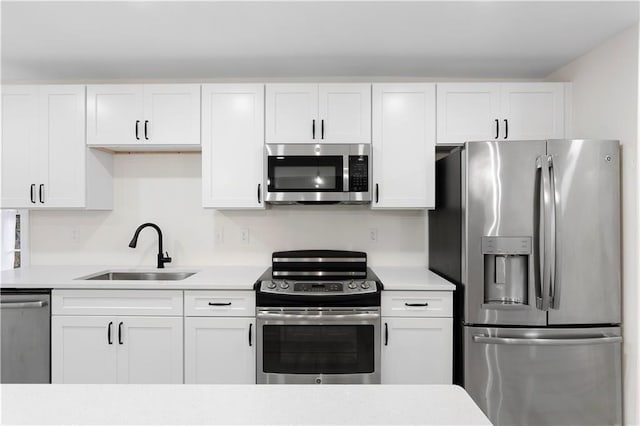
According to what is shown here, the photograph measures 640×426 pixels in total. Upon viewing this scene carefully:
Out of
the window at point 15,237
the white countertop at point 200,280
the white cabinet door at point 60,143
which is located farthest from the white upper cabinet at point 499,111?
the window at point 15,237

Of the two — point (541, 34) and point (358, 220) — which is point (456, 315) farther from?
point (541, 34)

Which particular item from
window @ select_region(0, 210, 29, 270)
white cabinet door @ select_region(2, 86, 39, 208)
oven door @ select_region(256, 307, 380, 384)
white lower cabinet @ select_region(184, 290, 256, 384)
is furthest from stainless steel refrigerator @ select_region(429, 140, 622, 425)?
window @ select_region(0, 210, 29, 270)

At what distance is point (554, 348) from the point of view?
87.8 inches

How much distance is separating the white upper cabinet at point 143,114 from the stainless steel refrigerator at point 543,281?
6.08 ft

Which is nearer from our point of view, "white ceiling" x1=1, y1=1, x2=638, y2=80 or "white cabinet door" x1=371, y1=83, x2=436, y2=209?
"white ceiling" x1=1, y1=1, x2=638, y2=80

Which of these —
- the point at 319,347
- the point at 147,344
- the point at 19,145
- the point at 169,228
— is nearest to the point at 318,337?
the point at 319,347

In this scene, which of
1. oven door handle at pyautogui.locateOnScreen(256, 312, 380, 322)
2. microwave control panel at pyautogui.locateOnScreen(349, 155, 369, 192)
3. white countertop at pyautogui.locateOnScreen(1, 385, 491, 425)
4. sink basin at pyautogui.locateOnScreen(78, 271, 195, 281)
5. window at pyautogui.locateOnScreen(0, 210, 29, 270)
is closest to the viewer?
white countertop at pyautogui.locateOnScreen(1, 385, 491, 425)

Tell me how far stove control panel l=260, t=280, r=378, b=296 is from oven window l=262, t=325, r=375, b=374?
0.20 m

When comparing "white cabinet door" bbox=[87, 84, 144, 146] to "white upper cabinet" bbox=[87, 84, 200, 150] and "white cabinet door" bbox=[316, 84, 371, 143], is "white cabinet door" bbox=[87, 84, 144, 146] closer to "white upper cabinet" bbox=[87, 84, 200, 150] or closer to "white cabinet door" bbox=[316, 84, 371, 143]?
"white upper cabinet" bbox=[87, 84, 200, 150]

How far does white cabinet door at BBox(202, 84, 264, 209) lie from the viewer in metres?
2.72

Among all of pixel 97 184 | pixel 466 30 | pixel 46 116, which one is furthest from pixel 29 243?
pixel 466 30

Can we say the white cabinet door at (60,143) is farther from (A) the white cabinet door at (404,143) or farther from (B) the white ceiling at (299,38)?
(A) the white cabinet door at (404,143)

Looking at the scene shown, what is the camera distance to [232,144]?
273 centimetres

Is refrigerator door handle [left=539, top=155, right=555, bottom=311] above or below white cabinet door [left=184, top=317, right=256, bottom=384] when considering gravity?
above
